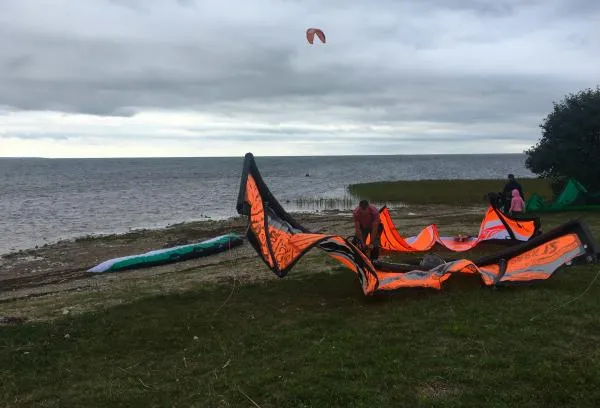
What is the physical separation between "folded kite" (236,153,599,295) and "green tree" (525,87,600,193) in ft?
62.0

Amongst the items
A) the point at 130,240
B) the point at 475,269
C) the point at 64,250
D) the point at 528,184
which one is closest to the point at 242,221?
the point at 130,240

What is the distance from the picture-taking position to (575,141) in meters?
27.2

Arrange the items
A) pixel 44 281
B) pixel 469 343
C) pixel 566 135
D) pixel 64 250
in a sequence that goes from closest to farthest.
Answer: pixel 469 343
pixel 44 281
pixel 64 250
pixel 566 135

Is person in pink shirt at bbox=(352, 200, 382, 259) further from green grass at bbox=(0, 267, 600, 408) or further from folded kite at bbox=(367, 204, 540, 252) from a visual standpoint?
green grass at bbox=(0, 267, 600, 408)

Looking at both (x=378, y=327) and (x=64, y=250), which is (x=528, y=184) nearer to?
(x=64, y=250)

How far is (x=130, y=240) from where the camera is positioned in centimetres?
2545

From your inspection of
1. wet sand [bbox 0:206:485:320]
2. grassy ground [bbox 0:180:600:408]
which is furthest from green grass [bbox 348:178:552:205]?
grassy ground [bbox 0:180:600:408]

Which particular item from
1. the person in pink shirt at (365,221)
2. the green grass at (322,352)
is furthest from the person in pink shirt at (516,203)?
the green grass at (322,352)

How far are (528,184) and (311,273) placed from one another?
143 feet

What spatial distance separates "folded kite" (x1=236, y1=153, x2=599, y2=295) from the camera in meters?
10.0

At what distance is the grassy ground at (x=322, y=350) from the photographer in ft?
19.8

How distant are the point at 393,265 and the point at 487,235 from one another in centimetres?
579

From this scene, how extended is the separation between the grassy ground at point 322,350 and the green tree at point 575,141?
18896 mm

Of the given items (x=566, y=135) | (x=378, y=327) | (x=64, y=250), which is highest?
(x=566, y=135)
